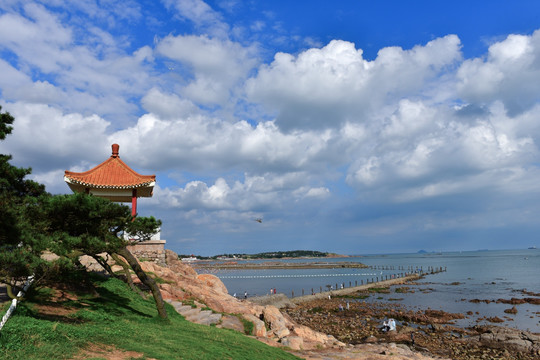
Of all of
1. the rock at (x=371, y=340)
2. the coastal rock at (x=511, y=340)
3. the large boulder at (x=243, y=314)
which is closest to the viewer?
the large boulder at (x=243, y=314)

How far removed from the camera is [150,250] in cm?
2423

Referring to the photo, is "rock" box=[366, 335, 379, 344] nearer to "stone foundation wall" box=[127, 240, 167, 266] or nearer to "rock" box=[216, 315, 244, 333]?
"rock" box=[216, 315, 244, 333]

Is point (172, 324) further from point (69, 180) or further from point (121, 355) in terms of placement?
point (69, 180)

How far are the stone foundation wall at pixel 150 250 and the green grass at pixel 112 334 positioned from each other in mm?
7748

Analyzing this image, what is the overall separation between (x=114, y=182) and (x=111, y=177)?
0.48m

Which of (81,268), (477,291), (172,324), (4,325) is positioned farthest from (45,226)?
(477,291)

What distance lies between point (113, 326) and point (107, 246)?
2451 mm

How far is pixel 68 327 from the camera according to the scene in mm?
9438

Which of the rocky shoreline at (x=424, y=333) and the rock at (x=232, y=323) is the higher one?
the rock at (x=232, y=323)

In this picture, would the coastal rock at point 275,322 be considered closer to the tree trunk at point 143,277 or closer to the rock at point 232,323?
the rock at point 232,323

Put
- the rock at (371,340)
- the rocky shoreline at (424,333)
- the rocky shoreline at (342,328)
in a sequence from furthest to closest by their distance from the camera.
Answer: the rock at (371,340) → the rocky shoreline at (424,333) → the rocky shoreline at (342,328)

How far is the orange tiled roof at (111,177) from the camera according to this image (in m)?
20.8

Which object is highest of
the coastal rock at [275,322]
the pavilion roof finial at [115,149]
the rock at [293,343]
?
the pavilion roof finial at [115,149]

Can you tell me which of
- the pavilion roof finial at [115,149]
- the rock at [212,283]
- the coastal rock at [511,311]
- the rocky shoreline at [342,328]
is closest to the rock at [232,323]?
the rocky shoreline at [342,328]
